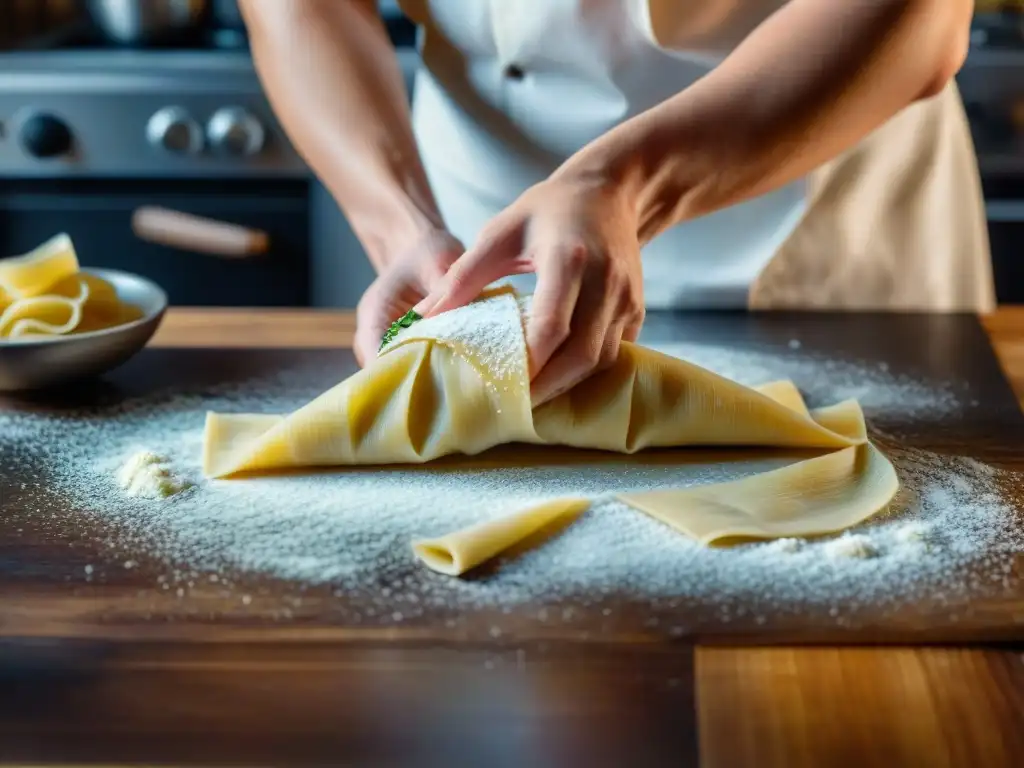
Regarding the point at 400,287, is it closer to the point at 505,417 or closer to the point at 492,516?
the point at 505,417

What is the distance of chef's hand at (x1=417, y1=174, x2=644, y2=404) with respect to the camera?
1177 mm

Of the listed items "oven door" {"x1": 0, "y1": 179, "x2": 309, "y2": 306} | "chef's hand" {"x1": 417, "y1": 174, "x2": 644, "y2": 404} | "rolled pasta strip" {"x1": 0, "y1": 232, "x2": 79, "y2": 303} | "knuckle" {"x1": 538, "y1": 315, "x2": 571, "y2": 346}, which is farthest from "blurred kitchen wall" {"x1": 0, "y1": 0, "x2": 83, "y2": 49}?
"knuckle" {"x1": 538, "y1": 315, "x2": 571, "y2": 346}

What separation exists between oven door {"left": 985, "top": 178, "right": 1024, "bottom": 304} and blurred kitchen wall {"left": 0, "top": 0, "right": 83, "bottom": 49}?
2072 millimetres

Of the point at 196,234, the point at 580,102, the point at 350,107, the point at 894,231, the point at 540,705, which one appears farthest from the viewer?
the point at 196,234

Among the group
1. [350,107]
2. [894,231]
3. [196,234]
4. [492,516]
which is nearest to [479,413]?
[492,516]

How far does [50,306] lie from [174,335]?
0.94ft

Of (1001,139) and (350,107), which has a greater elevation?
(350,107)

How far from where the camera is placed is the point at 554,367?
1211mm

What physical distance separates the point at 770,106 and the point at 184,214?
150 cm

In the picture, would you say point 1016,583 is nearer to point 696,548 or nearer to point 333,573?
point 696,548

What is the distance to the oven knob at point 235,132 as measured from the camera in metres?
2.46

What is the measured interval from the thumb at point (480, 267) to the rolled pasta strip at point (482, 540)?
0.27 meters

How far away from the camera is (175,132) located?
2.47m

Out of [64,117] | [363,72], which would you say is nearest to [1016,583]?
[363,72]
